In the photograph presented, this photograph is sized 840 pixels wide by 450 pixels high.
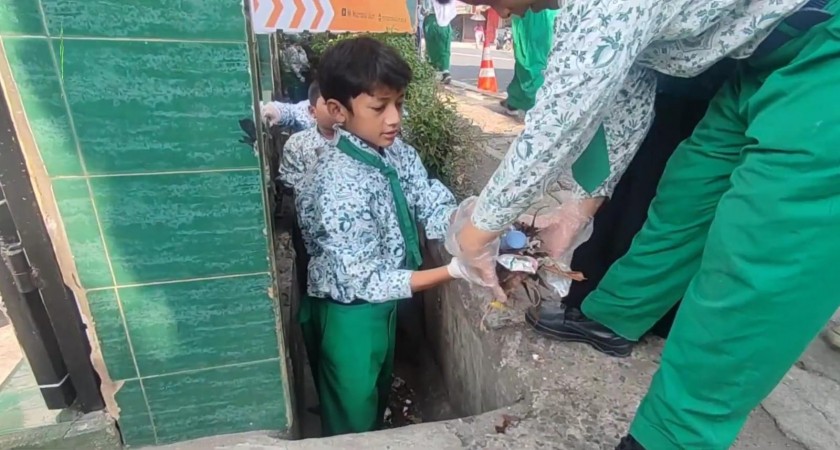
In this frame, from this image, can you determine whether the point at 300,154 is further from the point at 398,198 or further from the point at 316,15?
the point at 398,198

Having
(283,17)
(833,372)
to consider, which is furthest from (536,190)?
(283,17)

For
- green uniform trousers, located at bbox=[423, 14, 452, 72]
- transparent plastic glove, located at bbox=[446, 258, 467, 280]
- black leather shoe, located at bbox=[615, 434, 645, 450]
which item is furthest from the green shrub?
green uniform trousers, located at bbox=[423, 14, 452, 72]

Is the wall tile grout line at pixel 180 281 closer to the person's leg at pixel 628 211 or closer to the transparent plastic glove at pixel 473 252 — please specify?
the transparent plastic glove at pixel 473 252

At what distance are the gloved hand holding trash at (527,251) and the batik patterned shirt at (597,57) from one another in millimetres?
179

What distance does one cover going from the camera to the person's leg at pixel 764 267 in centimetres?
89

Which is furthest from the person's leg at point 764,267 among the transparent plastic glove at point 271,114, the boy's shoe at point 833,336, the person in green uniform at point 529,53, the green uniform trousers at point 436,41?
the green uniform trousers at point 436,41

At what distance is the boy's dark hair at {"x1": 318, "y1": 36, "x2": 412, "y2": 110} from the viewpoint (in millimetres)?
1684

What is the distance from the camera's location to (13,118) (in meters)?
0.97

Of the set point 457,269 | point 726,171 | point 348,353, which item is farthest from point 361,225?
point 726,171

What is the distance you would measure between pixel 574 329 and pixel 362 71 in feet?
3.24

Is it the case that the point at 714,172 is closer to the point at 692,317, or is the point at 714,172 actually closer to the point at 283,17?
the point at 692,317

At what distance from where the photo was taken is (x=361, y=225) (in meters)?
1.65

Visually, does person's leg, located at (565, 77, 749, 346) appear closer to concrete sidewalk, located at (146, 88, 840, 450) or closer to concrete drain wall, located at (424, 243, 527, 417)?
concrete sidewalk, located at (146, 88, 840, 450)

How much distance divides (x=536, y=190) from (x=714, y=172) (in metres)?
0.41
